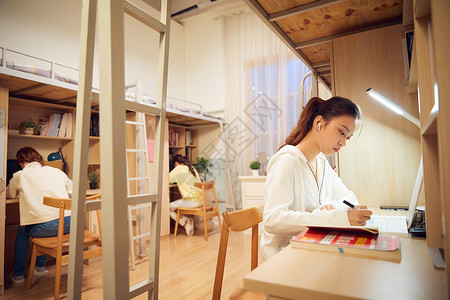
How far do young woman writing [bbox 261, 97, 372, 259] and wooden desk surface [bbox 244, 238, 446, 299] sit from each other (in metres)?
0.29

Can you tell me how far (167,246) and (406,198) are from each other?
9.54ft

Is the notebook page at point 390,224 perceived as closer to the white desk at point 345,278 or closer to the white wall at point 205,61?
the white desk at point 345,278

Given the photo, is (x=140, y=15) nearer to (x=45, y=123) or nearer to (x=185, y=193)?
(x=45, y=123)

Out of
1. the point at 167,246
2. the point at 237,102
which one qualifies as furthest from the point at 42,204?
the point at 237,102

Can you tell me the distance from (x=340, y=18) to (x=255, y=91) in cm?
361

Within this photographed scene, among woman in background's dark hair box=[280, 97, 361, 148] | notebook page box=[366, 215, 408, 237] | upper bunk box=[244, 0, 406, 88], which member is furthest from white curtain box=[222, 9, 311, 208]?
notebook page box=[366, 215, 408, 237]

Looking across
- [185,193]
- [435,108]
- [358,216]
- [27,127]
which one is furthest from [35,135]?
[435,108]

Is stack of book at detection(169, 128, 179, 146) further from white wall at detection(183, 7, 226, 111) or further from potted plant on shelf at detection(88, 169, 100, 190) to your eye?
potted plant on shelf at detection(88, 169, 100, 190)

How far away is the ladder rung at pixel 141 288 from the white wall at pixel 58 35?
386 cm

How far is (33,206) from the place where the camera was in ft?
8.62

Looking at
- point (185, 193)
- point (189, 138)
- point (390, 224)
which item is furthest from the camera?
point (189, 138)

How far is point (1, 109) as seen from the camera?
8.63 feet

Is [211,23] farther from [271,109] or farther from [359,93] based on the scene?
[359,93]

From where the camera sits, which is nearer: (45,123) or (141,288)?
(141,288)
